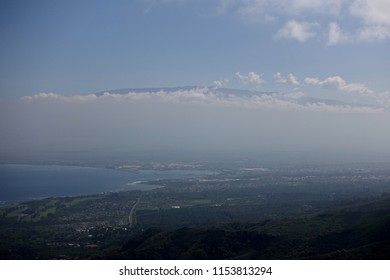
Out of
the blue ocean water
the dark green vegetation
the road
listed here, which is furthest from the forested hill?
the blue ocean water

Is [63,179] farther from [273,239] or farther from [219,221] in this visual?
[273,239]

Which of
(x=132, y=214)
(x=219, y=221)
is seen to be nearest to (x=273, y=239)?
(x=219, y=221)

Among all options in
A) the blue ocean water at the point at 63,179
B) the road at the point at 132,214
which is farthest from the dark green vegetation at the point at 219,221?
the blue ocean water at the point at 63,179

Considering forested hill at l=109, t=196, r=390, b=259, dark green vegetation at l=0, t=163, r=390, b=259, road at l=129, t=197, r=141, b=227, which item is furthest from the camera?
road at l=129, t=197, r=141, b=227

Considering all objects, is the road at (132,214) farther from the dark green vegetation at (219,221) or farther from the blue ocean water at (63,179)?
the blue ocean water at (63,179)

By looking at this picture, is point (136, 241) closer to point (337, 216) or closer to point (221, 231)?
point (221, 231)

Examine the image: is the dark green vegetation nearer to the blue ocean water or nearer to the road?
the road
